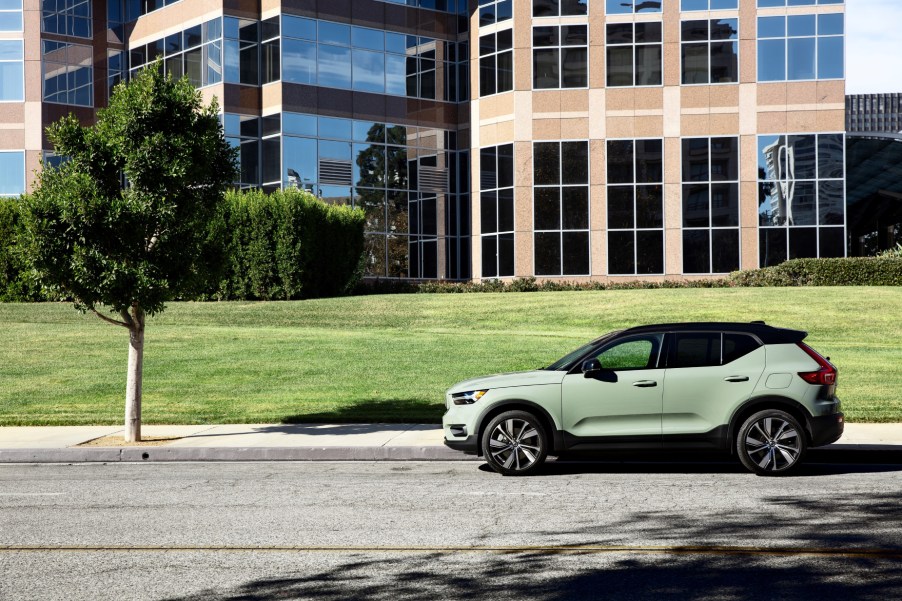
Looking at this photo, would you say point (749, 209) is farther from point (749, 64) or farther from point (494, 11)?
point (494, 11)

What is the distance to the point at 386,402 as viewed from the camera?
1697 cm

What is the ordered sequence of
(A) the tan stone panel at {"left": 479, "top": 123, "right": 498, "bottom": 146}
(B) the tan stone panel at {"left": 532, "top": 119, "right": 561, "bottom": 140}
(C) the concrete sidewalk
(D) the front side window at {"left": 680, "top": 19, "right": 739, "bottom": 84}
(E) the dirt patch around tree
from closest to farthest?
(C) the concrete sidewalk → (E) the dirt patch around tree → (D) the front side window at {"left": 680, "top": 19, "right": 739, "bottom": 84} → (B) the tan stone panel at {"left": 532, "top": 119, "right": 561, "bottom": 140} → (A) the tan stone panel at {"left": 479, "top": 123, "right": 498, "bottom": 146}

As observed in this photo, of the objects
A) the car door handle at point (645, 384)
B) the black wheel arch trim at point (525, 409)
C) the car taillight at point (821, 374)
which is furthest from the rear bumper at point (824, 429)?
the black wheel arch trim at point (525, 409)

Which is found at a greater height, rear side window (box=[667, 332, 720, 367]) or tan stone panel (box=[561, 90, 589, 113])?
tan stone panel (box=[561, 90, 589, 113])

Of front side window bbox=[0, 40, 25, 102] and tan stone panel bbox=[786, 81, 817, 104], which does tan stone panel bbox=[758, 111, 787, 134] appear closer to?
tan stone panel bbox=[786, 81, 817, 104]

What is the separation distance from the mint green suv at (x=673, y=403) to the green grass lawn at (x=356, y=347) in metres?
4.31

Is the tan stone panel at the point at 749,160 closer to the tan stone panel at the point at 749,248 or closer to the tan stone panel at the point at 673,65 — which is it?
the tan stone panel at the point at 749,248

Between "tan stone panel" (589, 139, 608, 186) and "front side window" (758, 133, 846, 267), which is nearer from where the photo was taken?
"front side window" (758, 133, 846, 267)

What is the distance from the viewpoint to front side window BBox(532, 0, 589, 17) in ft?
127

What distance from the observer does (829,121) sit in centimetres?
3738

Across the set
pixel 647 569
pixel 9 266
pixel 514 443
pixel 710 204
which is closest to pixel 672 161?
pixel 710 204

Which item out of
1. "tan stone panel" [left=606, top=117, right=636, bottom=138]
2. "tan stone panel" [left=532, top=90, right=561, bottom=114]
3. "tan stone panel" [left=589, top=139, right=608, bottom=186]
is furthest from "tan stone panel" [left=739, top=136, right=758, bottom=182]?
"tan stone panel" [left=532, top=90, right=561, bottom=114]

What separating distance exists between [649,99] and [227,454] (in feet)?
94.7

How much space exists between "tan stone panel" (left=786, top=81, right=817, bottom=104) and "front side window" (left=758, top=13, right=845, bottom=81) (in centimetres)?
21
